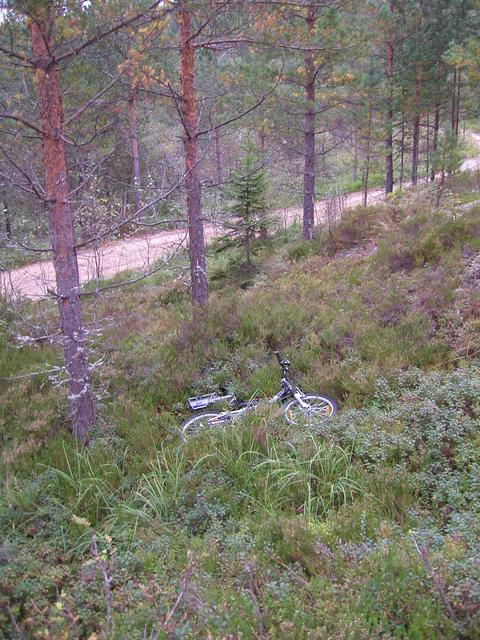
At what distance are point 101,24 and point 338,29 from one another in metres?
6.87

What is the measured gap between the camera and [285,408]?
604 cm

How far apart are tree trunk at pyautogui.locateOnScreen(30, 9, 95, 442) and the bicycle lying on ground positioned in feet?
4.15

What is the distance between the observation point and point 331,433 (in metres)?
5.36

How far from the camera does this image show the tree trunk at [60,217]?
512cm

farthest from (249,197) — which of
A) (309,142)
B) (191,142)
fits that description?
(309,142)

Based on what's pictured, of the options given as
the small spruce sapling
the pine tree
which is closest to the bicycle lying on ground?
the pine tree

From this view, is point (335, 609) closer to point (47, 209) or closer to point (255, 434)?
point (255, 434)

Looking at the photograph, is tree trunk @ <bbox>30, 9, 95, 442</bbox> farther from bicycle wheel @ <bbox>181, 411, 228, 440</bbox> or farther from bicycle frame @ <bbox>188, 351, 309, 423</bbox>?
bicycle frame @ <bbox>188, 351, 309, 423</bbox>

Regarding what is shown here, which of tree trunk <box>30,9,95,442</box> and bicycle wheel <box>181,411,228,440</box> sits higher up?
tree trunk <box>30,9,95,442</box>

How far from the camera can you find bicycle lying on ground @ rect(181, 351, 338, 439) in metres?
5.85

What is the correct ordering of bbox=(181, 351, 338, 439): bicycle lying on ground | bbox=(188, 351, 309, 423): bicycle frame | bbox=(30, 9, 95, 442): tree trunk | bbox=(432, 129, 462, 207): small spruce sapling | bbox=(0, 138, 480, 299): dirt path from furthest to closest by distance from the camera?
bbox=(0, 138, 480, 299): dirt path
bbox=(432, 129, 462, 207): small spruce sapling
bbox=(188, 351, 309, 423): bicycle frame
bbox=(181, 351, 338, 439): bicycle lying on ground
bbox=(30, 9, 95, 442): tree trunk

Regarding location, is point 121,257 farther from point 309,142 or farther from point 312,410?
point 312,410

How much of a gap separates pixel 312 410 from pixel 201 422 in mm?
1298

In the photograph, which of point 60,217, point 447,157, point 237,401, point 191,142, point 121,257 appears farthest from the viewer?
point 121,257
